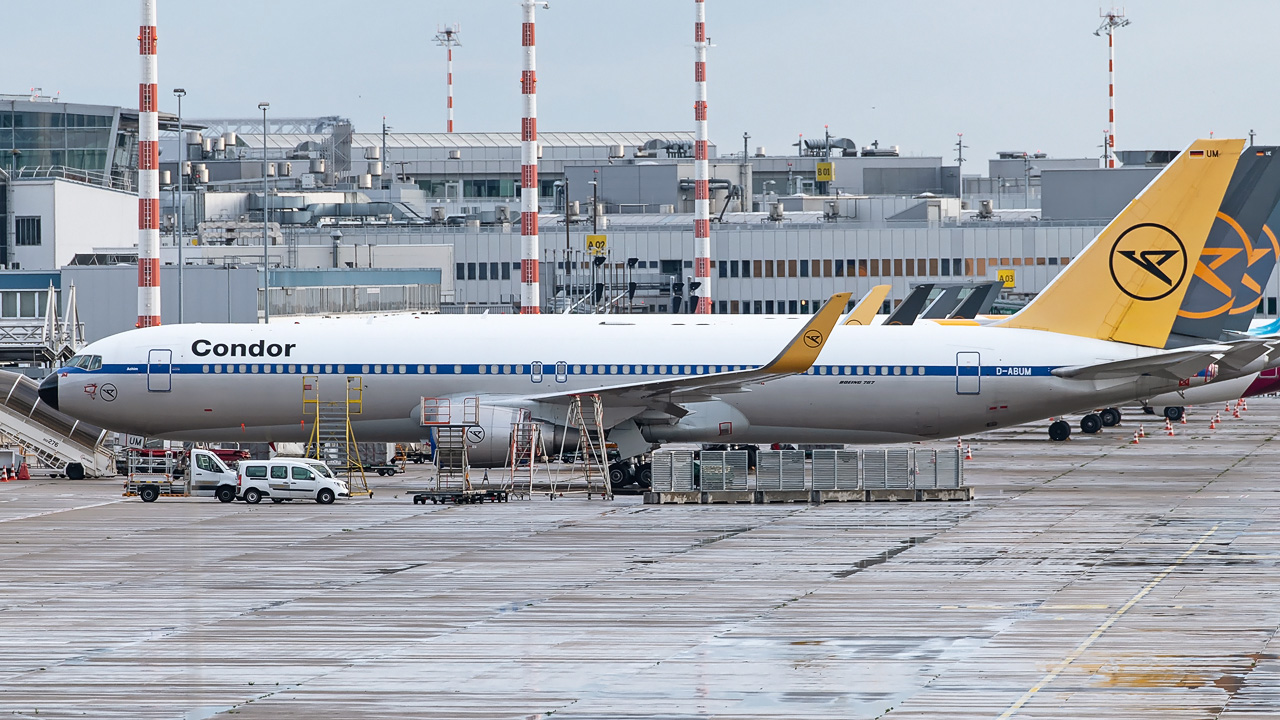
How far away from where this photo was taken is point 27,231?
8581 centimetres

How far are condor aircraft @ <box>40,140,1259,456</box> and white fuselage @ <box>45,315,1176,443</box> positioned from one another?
44 mm

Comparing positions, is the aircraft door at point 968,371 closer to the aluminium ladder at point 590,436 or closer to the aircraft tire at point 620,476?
the aircraft tire at point 620,476

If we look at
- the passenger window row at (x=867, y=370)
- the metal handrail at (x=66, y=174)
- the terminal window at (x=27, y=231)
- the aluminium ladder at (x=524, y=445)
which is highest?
the metal handrail at (x=66, y=174)

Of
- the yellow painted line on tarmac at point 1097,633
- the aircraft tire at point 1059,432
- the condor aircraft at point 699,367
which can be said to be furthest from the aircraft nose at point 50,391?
the aircraft tire at point 1059,432

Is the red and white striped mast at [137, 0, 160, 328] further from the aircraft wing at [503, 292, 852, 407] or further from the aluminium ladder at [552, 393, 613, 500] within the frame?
the aluminium ladder at [552, 393, 613, 500]

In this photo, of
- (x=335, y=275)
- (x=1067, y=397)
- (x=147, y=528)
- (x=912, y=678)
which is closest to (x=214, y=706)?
(x=912, y=678)

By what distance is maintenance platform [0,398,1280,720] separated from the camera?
70.6ft

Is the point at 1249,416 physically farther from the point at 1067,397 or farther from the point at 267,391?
the point at 267,391

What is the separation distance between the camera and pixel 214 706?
68.4 feet

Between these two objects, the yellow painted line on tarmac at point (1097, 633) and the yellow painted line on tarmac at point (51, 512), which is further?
the yellow painted line on tarmac at point (51, 512)

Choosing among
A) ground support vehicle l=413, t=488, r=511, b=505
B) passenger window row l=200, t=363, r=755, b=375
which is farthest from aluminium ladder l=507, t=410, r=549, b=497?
passenger window row l=200, t=363, r=755, b=375

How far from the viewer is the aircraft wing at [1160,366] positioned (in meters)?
46.6

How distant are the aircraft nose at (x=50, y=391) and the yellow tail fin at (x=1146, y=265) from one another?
2988cm

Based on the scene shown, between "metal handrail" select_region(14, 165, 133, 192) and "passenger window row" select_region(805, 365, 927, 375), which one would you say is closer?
"passenger window row" select_region(805, 365, 927, 375)
